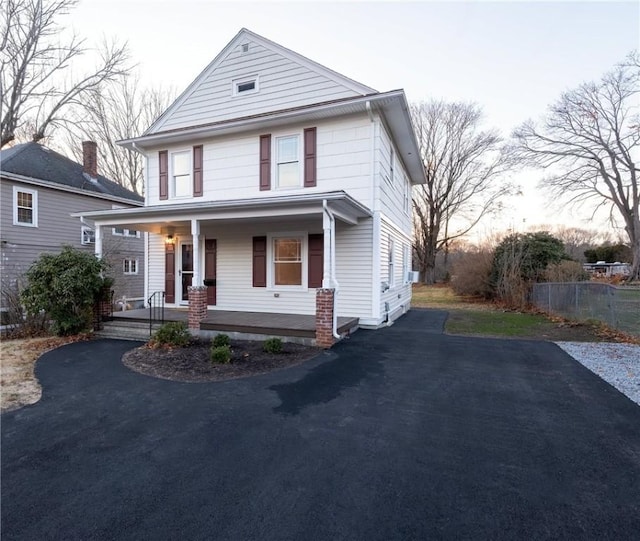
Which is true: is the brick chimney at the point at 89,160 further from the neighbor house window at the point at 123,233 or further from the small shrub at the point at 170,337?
the small shrub at the point at 170,337

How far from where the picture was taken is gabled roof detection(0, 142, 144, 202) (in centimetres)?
1405

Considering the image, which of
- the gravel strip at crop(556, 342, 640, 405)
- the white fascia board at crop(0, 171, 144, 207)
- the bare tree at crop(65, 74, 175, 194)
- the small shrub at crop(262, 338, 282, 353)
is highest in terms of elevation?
the bare tree at crop(65, 74, 175, 194)

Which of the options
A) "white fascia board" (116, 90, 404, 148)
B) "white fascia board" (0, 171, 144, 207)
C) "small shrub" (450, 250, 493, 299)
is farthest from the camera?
"small shrub" (450, 250, 493, 299)

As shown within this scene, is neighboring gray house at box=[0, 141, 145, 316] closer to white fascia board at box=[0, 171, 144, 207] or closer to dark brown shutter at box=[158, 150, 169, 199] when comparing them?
white fascia board at box=[0, 171, 144, 207]

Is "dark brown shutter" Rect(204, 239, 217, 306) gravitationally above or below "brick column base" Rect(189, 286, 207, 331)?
above

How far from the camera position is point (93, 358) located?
22.0 feet

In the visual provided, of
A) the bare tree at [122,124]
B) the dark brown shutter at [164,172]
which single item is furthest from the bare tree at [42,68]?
the dark brown shutter at [164,172]

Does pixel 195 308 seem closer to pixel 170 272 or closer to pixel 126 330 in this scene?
pixel 126 330

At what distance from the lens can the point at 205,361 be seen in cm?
627

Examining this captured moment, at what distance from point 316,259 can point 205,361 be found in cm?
424

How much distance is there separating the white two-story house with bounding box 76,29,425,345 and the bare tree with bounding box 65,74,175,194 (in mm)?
14959

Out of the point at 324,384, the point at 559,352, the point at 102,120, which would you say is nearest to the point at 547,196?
the point at 559,352

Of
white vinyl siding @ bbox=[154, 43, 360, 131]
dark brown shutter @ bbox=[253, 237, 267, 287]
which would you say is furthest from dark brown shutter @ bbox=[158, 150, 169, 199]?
dark brown shutter @ bbox=[253, 237, 267, 287]

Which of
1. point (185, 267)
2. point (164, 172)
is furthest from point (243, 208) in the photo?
point (164, 172)
